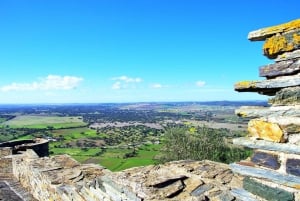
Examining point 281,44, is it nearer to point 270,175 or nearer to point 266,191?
point 270,175

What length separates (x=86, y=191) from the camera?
630cm

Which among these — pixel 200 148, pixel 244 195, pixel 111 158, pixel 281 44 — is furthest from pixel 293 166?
pixel 111 158

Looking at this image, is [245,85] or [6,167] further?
[6,167]

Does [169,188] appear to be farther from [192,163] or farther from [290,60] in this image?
[290,60]

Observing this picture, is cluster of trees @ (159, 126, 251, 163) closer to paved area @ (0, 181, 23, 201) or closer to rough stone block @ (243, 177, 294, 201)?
paved area @ (0, 181, 23, 201)

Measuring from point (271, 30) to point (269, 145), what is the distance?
1119 mm

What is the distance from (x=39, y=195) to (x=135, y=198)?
5.47m

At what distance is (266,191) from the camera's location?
316 cm

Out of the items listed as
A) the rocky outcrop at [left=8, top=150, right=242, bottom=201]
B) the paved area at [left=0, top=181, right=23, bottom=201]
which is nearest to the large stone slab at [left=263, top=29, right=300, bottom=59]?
the rocky outcrop at [left=8, top=150, right=242, bottom=201]

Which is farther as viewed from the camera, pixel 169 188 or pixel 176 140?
pixel 176 140

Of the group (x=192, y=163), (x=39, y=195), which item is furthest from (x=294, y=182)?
(x=39, y=195)

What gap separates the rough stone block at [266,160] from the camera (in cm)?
306

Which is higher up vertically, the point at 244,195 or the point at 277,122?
the point at 277,122

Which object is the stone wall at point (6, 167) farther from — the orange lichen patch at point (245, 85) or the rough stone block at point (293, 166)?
the rough stone block at point (293, 166)
